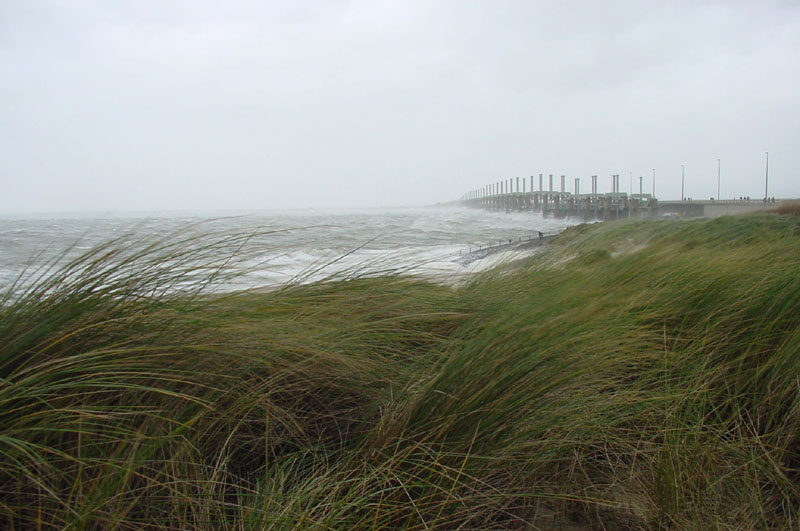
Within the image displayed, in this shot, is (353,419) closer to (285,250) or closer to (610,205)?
(285,250)

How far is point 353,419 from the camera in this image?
145 cm

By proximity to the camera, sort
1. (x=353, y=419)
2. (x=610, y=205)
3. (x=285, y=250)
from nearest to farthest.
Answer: (x=353, y=419)
(x=285, y=250)
(x=610, y=205)

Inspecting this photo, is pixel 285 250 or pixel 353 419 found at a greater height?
pixel 285 250

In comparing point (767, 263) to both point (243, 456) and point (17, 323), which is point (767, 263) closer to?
point (243, 456)

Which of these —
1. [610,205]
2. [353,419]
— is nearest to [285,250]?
[353,419]

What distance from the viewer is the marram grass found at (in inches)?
42.7

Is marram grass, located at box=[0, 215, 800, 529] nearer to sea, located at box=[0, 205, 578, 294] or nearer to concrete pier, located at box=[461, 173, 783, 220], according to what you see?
sea, located at box=[0, 205, 578, 294]

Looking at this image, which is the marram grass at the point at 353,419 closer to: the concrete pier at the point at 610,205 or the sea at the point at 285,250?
the sea at the point at 285,250

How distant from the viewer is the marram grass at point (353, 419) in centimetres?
108

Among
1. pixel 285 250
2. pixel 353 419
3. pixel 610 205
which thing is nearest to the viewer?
pixel 353 419

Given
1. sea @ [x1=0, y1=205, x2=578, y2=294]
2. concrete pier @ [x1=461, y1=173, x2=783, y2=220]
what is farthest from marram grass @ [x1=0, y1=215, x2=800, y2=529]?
concrete pier @ [x1=461, y1=173, x2=783, y2=220]

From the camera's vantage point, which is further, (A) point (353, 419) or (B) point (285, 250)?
(B) point (285, 250)

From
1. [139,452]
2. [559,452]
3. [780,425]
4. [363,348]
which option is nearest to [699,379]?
[780,425]

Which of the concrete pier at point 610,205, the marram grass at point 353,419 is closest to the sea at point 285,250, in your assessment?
the marram grass at point 353,419
